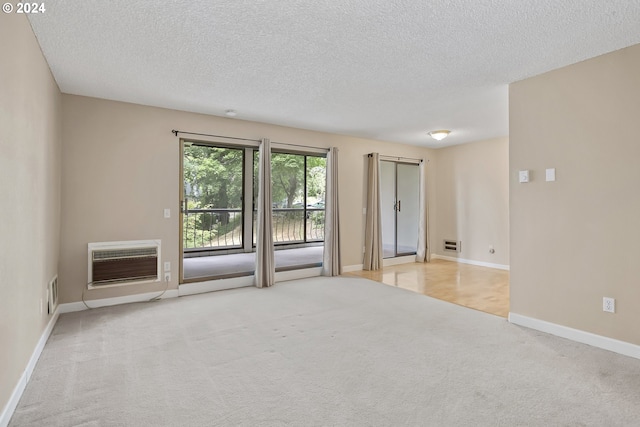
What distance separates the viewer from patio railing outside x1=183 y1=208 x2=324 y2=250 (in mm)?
7547

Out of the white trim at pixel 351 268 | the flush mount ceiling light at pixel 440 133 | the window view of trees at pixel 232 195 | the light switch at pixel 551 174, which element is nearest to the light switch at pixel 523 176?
the light switch at pixel 551 174

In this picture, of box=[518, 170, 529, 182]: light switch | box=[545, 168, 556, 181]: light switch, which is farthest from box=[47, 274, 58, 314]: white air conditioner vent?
box=[545, 168, 556, 181]: light switch

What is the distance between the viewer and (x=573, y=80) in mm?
3100

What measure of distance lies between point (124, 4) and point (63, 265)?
3.09 metres

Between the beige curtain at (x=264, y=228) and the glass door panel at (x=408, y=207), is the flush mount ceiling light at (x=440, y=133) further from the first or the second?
the beige curtain at (x=264, y=228)

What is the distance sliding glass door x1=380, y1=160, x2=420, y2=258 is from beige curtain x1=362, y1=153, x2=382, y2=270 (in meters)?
0.73

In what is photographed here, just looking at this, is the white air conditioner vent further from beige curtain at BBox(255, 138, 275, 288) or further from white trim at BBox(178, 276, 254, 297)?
beige curtain at BBox(255, 138, 275, 288)

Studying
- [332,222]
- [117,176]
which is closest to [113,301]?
[117,176]

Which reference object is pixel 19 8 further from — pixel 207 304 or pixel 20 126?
pixel 207 304

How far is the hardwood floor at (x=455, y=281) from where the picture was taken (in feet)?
14.3

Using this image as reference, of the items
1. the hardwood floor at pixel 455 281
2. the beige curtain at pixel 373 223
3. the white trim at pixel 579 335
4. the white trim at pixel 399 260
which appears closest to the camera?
the white trim at pixel 579 335

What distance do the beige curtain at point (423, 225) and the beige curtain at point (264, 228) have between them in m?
3.67

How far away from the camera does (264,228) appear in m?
5.11

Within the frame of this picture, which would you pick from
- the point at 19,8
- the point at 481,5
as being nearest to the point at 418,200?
the point at 481,5
